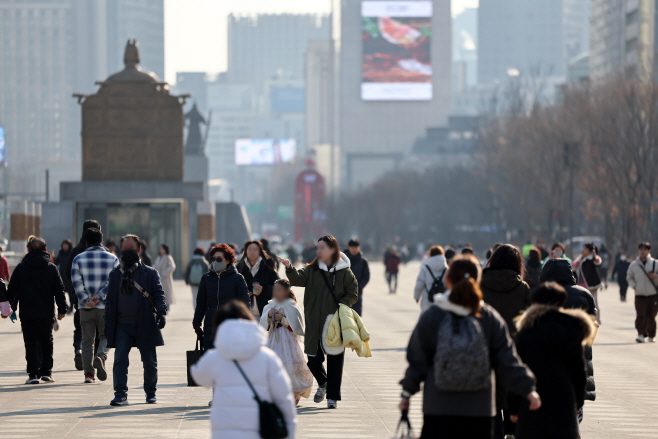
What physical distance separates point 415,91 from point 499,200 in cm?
8252

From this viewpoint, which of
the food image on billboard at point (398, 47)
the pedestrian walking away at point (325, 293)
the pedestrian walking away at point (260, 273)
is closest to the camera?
the pedestrian walking away at point (325, 293)

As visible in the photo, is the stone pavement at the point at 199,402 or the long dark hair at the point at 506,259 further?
the stone pavement at the point at 199,402

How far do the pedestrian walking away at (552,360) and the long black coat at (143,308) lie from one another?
4.80 m

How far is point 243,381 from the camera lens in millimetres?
6098

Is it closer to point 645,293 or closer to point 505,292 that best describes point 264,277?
point 505,292

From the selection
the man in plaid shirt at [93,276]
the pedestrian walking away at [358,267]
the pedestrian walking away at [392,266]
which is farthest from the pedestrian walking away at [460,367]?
the pedestrian walking away at [392,266]

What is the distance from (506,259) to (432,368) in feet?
9.30

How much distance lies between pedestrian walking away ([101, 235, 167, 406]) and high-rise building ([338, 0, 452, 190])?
14104cm

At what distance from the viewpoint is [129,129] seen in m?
45.4

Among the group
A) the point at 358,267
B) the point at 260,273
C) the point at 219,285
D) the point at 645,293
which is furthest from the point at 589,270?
the point at 219,285

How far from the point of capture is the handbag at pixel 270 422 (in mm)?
6027

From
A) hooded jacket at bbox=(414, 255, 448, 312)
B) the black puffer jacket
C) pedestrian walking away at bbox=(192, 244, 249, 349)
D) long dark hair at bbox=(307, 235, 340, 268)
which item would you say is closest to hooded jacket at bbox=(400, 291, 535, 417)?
the black puffer jacket

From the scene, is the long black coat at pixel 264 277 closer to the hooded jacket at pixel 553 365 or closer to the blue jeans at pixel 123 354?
the blue jeans at pixel 123 354

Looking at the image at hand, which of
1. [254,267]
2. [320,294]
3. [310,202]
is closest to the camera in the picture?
[320,294]
